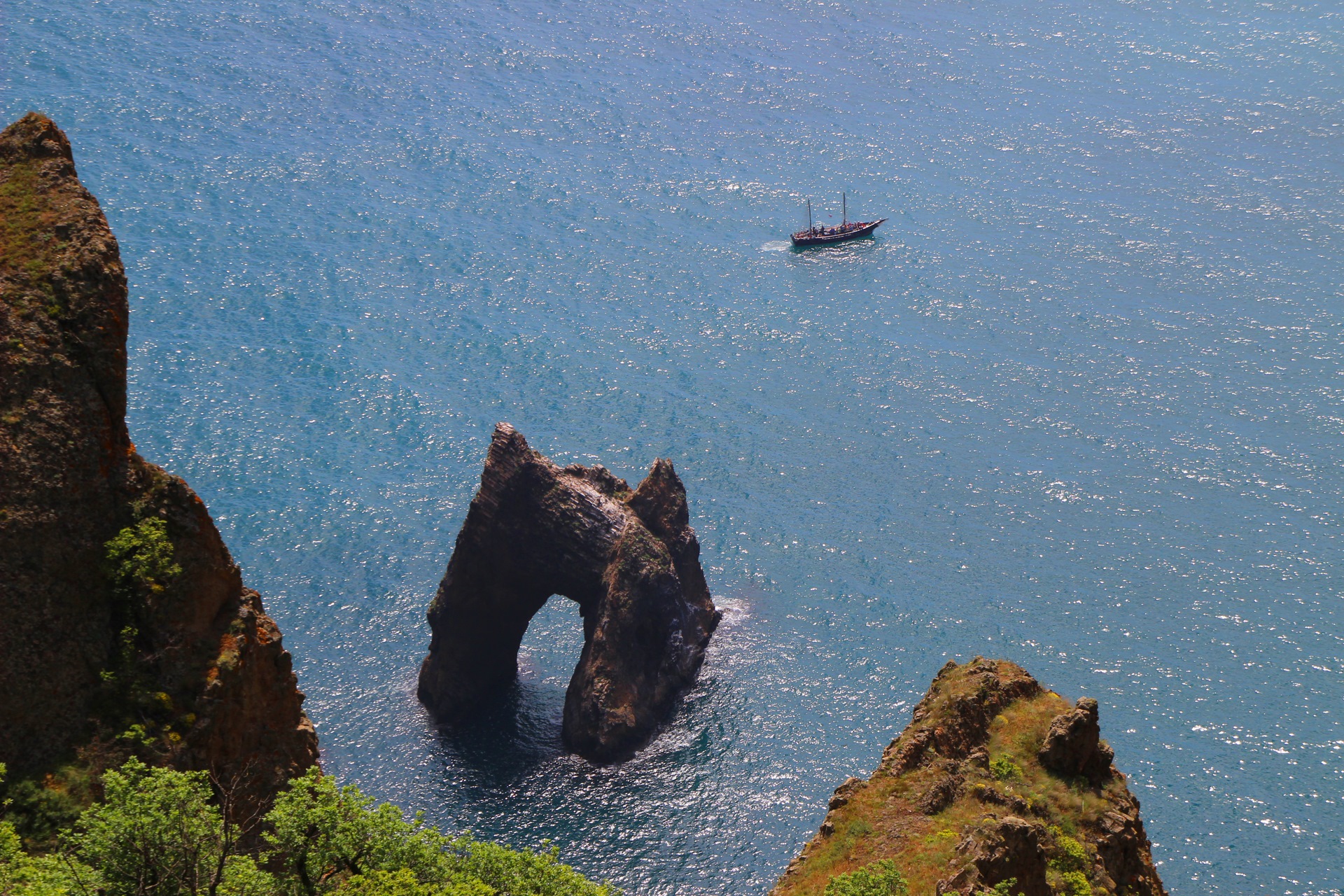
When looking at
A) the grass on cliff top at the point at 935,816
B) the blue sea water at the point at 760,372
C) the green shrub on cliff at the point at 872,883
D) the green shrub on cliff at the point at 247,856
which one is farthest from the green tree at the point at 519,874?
the blue sea water at the point at 760,372

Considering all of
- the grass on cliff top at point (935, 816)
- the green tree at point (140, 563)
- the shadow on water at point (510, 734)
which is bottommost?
the shadow on water at point (510, 734)

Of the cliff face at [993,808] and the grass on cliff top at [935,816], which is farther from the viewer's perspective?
the grass on cliff top at [935,816]

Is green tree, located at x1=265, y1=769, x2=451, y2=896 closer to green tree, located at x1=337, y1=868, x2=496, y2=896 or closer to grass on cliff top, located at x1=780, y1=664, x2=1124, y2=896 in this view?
green tree, located at x1=337, y1=868, x2=496, y2=896

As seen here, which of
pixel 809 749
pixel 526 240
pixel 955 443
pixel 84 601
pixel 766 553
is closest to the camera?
pixel 84 601

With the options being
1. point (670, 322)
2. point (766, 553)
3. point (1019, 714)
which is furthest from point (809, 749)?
point (670, 322)

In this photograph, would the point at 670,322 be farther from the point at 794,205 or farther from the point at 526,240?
the point at 794,205

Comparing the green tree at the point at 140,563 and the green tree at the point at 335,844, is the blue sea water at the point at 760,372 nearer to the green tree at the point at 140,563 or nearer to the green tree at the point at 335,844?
the green tree at the point at 335,844
